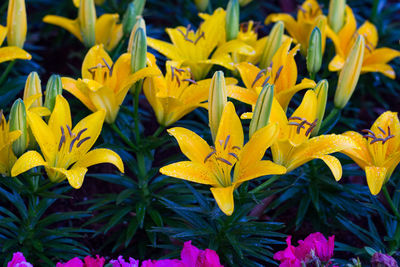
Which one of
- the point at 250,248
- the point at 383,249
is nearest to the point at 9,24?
the point at 250,248

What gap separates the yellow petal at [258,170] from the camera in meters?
1.22

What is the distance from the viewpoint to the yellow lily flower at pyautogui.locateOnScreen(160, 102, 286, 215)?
1228mm

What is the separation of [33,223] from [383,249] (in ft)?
3.08

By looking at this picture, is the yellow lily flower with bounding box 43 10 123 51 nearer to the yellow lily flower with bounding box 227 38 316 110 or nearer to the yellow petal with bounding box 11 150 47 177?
the yellow lily flower with bounding box 227 38 316 110

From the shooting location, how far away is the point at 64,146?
4.42 ft

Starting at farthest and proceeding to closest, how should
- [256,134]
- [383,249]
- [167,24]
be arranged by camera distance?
1. [167,24]
2. [383,249]
3. [256,134]

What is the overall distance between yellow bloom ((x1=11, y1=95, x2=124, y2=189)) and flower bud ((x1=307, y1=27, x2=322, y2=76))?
615 millimetres

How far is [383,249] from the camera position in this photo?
1490 mm

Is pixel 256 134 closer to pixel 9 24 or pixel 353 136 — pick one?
pixel 353 136

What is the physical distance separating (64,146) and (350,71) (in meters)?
0.77

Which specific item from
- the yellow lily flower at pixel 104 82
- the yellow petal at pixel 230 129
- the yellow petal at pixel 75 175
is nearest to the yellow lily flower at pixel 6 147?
the yellow petal at pixel 75 175

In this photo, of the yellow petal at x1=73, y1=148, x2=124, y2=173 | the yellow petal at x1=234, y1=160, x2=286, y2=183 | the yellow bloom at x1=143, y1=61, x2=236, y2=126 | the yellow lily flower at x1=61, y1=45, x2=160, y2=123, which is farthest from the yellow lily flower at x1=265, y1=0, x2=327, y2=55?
the yellow petal at x1=73, y1=148, x2=124, y2=173

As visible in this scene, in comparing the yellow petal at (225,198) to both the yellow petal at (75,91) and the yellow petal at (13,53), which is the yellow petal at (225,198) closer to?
the yellow petal at (75,91)

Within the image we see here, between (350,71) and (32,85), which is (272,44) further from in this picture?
(32,85)
